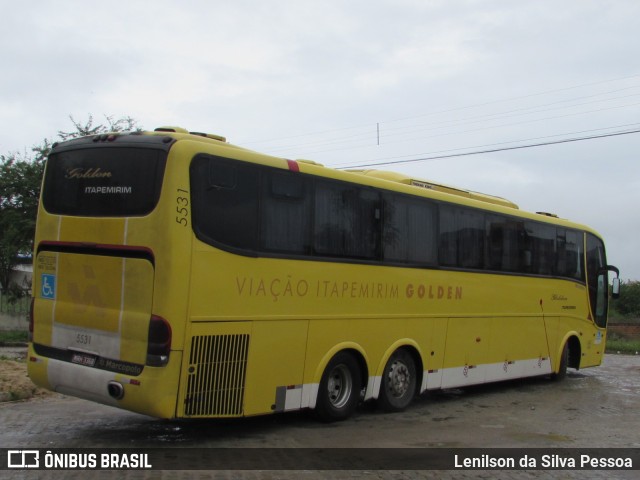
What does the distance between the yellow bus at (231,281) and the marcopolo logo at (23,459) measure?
0.84m

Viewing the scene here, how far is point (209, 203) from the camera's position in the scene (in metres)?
7.66

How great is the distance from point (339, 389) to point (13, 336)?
21.8 meters

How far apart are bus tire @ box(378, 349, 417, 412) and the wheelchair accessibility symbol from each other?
187 inches

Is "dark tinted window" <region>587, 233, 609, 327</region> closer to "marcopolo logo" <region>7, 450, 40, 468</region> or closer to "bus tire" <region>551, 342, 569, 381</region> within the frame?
"bus tire" <region>551, 342, 569, 381</region>

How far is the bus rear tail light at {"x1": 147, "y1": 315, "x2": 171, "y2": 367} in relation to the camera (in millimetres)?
7156

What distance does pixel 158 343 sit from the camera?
7180 millimetres

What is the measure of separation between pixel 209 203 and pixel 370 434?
360 centimetres

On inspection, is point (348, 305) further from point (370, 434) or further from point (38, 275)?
point (38, 275)

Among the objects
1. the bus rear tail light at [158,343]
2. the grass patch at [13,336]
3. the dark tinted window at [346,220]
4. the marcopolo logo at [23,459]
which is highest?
the dark tinted window at [346,220]

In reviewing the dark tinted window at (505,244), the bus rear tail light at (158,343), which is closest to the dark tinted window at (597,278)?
the dark tinted window at (505,244)

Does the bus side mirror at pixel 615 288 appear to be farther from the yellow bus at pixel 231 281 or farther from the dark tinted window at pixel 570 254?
the yellow bus at pixel 231 281

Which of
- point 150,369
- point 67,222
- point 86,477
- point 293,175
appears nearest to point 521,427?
point 293,175

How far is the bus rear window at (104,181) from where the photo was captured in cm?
752

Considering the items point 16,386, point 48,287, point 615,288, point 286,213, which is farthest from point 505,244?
point 16,386
